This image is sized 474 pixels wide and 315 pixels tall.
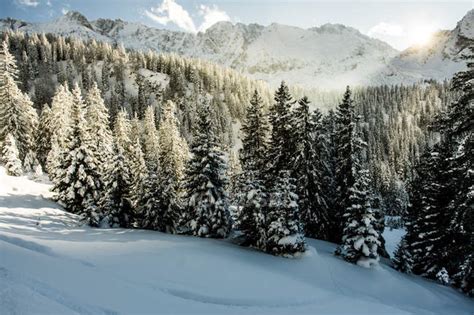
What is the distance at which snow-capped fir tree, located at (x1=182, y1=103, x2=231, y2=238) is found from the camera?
26656 millimetres

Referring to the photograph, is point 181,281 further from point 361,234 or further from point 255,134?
point 255,134

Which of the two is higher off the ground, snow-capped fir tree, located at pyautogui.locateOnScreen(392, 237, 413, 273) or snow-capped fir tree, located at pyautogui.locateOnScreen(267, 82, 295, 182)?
snow-capped fir tree, located at pyautogui.locateOnScreen(267, 82, 295, 182)

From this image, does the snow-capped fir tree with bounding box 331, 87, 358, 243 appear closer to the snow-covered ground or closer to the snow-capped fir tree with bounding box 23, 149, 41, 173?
the snow-covered ground

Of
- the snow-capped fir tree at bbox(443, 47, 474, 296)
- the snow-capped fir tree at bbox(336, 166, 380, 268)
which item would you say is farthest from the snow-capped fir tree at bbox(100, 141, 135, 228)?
the snow-capped fir tree at bbox(443, 47, 474, 296)

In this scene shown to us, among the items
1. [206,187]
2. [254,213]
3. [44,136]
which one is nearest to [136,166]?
[206,187]

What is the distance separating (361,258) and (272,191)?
7.15 m

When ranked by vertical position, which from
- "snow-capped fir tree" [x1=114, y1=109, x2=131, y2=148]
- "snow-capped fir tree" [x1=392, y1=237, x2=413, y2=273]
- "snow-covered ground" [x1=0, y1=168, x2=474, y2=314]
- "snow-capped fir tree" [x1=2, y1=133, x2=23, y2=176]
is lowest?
"snow-capped fir tree" [x1=392, y1=237, x2=413, y2=273]

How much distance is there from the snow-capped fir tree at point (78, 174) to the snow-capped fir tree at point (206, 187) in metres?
11.8

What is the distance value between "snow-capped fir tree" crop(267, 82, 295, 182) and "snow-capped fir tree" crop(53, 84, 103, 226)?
17.0 m

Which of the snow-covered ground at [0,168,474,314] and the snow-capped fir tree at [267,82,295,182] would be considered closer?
the snow-covered ground at [0,168,474,314]

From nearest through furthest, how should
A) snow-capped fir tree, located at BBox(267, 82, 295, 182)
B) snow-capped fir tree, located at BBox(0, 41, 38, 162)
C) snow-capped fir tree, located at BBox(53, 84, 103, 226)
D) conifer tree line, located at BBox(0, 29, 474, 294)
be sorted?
conifer tree line, located at BBox(0, 29, 474, 294) < snow-capped fir tree, located at BBox(267, 82, 295, 182) < snow-capped fir tree, located at BBox(53, 84, 103, 226) < snow-capped fir tree, located at BBox(0, 41, 38, 162)

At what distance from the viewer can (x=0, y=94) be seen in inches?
1900

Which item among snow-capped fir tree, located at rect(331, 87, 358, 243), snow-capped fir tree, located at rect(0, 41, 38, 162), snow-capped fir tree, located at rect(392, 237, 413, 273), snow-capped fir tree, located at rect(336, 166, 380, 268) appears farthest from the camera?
snow-capped fir tree, located at rect(0, 41, 38, 162)

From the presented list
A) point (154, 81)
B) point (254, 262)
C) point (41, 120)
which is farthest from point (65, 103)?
point (154, 81)
